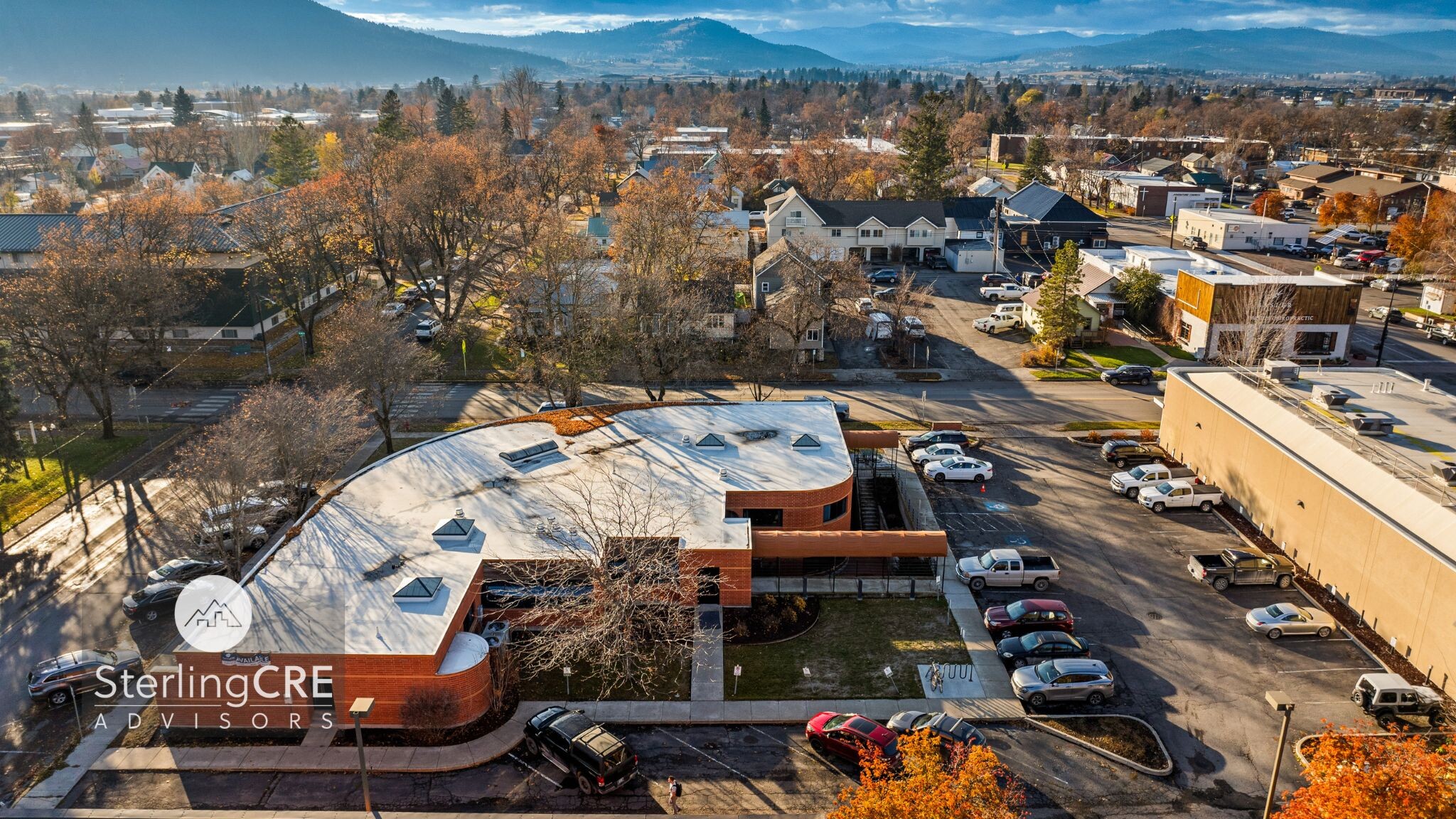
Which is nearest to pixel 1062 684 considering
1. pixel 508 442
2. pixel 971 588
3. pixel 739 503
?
pixel 971 588

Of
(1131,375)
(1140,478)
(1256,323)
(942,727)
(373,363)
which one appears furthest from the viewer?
(1131,375)

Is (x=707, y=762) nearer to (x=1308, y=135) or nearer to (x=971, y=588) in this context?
(x=971, y=588)

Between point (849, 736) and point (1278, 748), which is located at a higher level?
point (1278, 748)

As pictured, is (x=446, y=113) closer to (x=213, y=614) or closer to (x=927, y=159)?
(x=927, y=159)

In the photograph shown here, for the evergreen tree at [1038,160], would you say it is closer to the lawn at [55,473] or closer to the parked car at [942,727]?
the parked car at [942,727]

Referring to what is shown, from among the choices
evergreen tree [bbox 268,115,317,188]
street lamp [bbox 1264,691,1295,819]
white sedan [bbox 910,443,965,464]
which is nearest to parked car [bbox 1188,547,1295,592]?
street lamp [bbox 1264,691,1295,819]

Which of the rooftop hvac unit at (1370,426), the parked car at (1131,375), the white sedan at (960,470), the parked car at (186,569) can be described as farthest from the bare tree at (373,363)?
the rooftop hvac unit at (1370,426)

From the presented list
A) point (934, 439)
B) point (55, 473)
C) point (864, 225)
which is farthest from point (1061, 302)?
point (55, 473)
